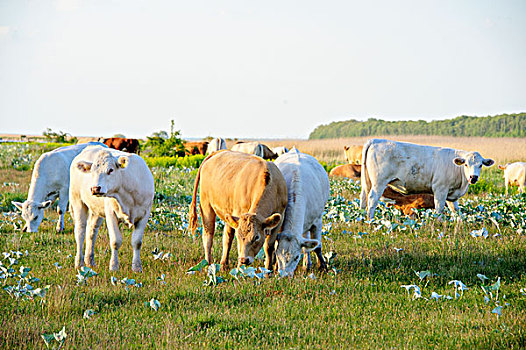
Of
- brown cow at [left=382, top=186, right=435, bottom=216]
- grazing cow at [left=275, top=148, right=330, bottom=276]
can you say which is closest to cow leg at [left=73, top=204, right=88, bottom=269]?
grazing cow at [left=275, top=148, right=330, bottom=276]

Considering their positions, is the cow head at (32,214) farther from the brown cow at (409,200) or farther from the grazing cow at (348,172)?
the grazing cow at (348,172)

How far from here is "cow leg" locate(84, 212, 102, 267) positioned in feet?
28.5

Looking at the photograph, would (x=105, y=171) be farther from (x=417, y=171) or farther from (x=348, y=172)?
(x=348, y=172)

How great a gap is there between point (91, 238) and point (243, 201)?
9.57 ft

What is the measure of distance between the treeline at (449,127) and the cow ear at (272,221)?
71.2 meters

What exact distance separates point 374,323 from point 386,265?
8.85 feet

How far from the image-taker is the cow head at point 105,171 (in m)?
7.89

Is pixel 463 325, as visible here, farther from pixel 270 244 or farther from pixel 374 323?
pixel 270 244

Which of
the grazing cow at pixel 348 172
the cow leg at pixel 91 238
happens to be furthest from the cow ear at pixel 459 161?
the grazing cow at pixel 348 172

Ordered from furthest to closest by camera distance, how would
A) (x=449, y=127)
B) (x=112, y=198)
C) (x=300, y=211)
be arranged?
(x=449, y=127)
(x=112, y=198)
(x=300, y=211)

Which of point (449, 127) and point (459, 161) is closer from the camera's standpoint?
point (459, 161)

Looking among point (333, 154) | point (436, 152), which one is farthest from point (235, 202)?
point (333, 154)

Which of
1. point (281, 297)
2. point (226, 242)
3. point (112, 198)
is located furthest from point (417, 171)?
point (112, 198)

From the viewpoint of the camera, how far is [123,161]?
832cm
